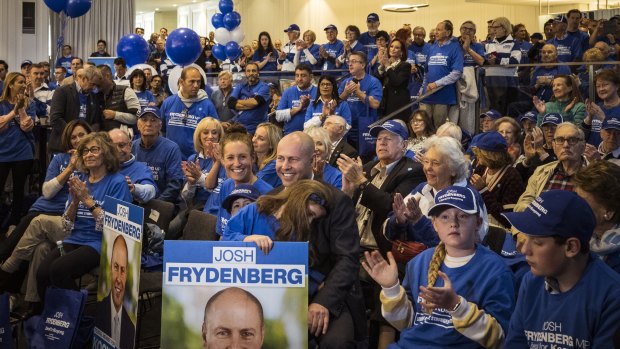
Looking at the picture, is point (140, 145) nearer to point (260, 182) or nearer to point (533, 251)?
point (260, 182)

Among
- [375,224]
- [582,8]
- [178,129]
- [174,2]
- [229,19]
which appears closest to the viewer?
Answer: [375,224]

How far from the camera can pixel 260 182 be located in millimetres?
4922

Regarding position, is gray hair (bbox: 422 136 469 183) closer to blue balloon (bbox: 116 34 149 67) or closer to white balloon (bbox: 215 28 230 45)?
blue balloon (bbox: 116 34 149 67)

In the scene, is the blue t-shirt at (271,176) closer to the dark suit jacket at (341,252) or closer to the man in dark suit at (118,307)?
the man in dark suit at (118,307)

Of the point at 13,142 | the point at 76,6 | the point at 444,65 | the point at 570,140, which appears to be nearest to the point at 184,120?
the point at 13,142

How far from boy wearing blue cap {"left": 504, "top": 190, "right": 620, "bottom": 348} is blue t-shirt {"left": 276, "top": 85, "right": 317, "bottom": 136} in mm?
6457

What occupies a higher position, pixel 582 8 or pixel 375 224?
pixel 582 8

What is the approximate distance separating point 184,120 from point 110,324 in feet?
12.4

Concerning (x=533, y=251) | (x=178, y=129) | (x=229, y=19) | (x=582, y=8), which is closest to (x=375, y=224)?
(x=533, y=251)

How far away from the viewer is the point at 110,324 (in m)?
4.47

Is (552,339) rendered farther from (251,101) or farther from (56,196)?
(251,101)

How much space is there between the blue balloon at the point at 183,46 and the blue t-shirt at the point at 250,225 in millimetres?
6891

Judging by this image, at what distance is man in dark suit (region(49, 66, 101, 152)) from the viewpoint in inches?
326

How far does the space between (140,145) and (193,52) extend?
4.02 meters
